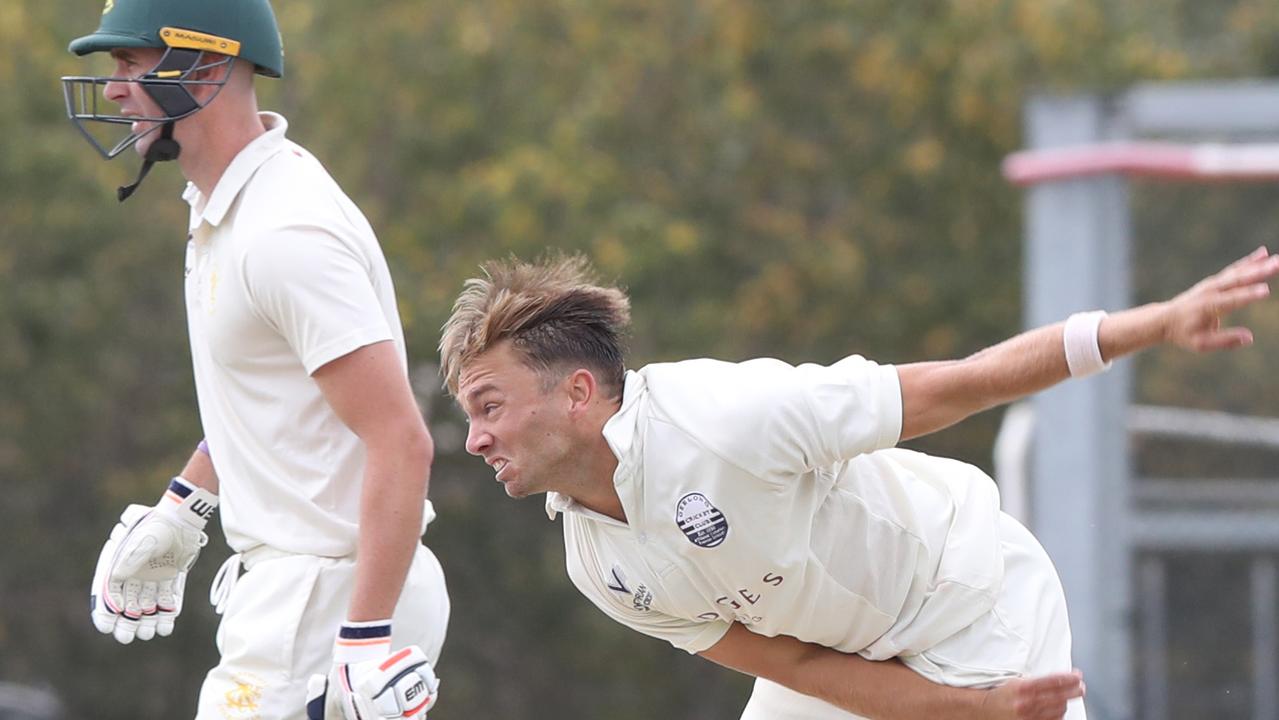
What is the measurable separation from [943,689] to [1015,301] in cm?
1364

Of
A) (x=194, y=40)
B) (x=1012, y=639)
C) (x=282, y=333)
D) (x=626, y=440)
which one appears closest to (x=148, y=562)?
(x=282, y=333)

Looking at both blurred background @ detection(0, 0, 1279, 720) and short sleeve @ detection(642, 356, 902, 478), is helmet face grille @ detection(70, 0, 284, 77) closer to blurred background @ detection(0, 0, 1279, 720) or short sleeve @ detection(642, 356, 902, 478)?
short sleeve @ detection(642, 356, 902, 478)

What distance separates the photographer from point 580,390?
11.0 feet

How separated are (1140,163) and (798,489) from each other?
3.47 m

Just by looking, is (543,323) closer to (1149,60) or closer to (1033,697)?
(1033,697)

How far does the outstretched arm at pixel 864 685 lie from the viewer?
346 centimetres

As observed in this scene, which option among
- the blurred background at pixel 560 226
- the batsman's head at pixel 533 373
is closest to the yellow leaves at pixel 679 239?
the blurred background at pixel 560 226

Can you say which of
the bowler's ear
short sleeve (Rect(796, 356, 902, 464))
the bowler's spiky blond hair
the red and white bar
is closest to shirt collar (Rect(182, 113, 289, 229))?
the bowler's spiky blond hair

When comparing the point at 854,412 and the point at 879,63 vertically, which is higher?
the point at 854,412

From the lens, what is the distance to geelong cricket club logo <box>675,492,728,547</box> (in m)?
3.28

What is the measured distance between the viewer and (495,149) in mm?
16016

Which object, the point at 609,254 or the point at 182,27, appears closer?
the point at 182,27

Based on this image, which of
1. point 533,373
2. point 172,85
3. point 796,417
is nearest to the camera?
point 796,417

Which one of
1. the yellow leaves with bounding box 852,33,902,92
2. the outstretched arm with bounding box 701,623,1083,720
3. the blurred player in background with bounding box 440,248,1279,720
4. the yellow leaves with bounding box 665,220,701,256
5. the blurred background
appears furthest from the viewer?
the yellow leaves with bounding box 852,33,902,92
